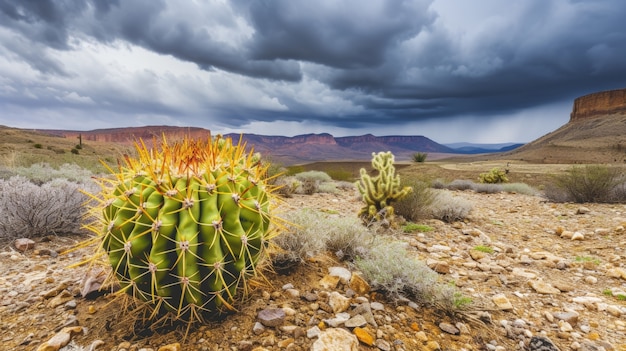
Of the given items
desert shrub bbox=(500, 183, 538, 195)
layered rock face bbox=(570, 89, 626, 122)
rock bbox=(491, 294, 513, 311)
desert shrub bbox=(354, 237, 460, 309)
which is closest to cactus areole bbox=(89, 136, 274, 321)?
desert shrub bbox=(354, 237, 460, 309)

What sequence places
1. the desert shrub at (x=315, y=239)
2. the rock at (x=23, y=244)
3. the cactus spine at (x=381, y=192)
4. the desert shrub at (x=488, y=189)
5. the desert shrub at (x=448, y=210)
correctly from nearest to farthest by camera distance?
1. the desert shrub at (x=315, y=239)
2. the rock at (x=23, y=244)
3. the cactus spine at (x=381, y=192)
4. the desert shrub at (x=448, y=210)
5. the desert shrub at (x=488, y=189)

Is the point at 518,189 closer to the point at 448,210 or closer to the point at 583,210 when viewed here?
the point at 583,210

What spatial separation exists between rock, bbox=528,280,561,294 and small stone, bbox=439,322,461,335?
1.70m

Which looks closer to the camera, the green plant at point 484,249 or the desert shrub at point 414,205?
the green plant at point 484,249

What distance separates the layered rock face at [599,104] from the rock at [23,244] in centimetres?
13311

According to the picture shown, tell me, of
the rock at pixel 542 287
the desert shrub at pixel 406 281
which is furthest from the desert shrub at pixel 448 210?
the desert shrub at pixel 406 281

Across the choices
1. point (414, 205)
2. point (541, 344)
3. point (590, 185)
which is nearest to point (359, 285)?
point (541, 344)

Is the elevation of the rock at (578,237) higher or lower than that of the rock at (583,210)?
lower

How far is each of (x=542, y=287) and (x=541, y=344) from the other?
1.45 metres

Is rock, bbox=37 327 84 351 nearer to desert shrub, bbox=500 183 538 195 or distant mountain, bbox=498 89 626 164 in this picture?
desert shrub, bbox=500 183 538 195

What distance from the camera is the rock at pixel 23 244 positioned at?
14.0 feet

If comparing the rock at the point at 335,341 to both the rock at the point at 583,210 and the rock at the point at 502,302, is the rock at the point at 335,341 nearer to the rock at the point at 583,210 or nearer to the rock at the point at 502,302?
the rock at the point at 502,302

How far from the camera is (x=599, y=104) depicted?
344ft

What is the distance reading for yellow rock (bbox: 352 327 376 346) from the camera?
7.66 ft
